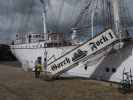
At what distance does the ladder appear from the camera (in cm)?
1795

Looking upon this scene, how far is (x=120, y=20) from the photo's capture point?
59.7 feet

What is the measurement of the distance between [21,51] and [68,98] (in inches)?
872

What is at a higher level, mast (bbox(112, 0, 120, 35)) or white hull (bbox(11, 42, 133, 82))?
mast (bbox(112, 0, 120, 35))

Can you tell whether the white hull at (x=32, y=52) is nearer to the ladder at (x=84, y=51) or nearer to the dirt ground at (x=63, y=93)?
the ladder at (x=84, y=51)

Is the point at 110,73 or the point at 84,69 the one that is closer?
the point at 110,73

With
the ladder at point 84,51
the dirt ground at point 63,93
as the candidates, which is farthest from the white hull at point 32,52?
the dirt ground at point 63,93

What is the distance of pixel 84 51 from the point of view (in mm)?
18906

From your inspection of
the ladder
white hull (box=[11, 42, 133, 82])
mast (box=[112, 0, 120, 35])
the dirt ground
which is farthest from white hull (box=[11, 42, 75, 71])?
the dirt ground

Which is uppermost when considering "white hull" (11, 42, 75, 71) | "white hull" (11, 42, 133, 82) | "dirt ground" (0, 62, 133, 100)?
"white hull" (11, 42, 75, 71)

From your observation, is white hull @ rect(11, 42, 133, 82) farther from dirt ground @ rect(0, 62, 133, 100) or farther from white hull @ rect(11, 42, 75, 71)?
dirt ground @ rect(0, 62, 133, 100)

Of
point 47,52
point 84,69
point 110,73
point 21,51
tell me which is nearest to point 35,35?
point 21,51

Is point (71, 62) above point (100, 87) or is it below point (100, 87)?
above

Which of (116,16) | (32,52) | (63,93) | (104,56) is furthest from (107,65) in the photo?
(32,52)

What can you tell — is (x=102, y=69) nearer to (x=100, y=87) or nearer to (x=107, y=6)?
(x=100, y=87)
